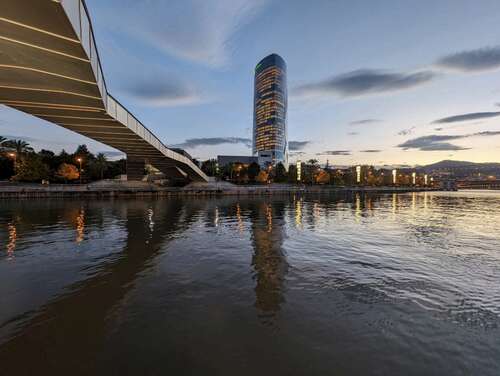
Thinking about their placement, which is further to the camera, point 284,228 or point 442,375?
point 284,228

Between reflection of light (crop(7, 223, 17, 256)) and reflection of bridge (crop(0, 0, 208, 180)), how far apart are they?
8.96 meters

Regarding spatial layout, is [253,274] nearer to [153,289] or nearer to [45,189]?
[153,289]

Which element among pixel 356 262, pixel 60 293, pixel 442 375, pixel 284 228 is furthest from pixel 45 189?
pixel 442 375

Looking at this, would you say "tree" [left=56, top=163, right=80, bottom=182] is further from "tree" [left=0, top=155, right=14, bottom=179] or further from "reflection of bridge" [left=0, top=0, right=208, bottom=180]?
→ "reflection of bridge" [left=0, top=0, right=208, bottom=180]

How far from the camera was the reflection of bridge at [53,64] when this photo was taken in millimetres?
7801

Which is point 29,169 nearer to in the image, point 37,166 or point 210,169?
point 37,166

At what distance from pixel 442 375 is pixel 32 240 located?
21773 millimetres

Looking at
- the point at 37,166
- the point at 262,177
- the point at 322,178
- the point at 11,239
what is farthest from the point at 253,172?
the point at 11,239

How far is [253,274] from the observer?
36.3 feet

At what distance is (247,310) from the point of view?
25.4 feet

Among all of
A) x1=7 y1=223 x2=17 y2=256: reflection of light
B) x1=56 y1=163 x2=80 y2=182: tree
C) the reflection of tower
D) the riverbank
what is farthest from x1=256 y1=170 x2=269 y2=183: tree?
the reflection of tower

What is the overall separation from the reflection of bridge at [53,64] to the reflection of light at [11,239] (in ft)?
29.4

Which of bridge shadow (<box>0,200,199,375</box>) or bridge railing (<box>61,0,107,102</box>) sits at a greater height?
bridge railing (<box>61,0,107,102</box>)

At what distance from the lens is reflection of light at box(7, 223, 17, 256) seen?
48.5ft
